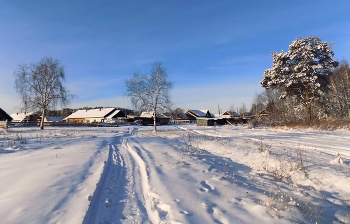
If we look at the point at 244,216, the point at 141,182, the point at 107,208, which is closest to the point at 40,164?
the point at 141,182

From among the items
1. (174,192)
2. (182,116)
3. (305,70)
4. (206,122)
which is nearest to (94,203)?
(174,192)

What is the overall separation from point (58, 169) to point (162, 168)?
2941mm

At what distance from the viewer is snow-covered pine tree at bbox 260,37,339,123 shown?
24547 mm

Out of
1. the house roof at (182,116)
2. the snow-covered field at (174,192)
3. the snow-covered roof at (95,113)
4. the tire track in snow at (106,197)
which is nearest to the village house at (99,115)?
the snow-covered roof at (95,113)

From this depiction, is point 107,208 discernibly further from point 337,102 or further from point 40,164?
point 337,102

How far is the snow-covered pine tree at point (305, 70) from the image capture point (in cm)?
2455

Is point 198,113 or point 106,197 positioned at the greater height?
point 198,113

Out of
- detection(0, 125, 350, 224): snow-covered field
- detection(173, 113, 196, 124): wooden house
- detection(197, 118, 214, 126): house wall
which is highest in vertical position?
detection(173, 113, 196, 124): wooden house

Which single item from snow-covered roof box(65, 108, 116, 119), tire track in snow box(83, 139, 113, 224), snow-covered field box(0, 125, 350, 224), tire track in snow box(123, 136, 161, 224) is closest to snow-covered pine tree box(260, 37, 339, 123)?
snow-covered field box(0, 125, 350, 224)

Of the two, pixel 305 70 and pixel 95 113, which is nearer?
pixel 305 70

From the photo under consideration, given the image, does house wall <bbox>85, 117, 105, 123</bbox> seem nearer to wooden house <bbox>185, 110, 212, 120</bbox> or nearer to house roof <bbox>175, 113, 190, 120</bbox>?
house roof <bbox>175, 113, 190, 120</bbox>

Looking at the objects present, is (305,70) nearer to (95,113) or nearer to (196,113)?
(196,113)

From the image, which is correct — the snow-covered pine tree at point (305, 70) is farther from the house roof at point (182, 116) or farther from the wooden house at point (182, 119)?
the house roof at point (182, 116)

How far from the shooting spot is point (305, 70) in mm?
24625
